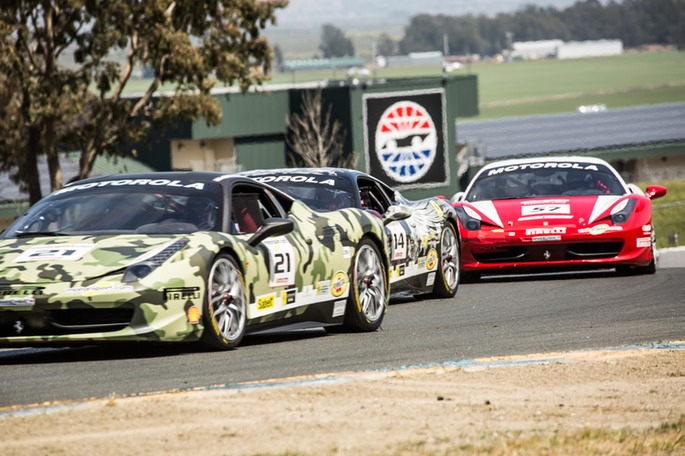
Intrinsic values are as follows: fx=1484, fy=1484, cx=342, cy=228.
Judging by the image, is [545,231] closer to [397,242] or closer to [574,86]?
[397,242]

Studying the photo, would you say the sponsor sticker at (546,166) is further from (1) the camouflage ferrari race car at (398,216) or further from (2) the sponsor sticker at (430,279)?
(2) the sponsor sticker at (430,279)

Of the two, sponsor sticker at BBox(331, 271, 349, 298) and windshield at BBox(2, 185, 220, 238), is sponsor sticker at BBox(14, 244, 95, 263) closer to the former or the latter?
windshield at BBox(2, 185, 220, 238)

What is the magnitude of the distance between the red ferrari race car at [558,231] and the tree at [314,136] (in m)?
43.5

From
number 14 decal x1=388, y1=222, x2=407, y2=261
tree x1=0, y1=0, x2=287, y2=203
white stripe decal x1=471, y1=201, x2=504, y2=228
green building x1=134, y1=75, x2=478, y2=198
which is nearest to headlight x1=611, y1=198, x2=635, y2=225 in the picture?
white stripe decal x1=471, y1=201, x2=504, y2=228

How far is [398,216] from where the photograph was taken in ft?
40.6

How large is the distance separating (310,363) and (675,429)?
289 centimetres

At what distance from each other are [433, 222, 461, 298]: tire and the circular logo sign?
A: 158 feet

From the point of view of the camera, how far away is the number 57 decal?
9.99m

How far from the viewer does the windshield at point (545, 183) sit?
16.8 meters

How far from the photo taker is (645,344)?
9.56 m

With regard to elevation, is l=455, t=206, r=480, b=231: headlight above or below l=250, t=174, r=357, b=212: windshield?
below

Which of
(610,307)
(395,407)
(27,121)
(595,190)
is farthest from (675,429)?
(27,121)

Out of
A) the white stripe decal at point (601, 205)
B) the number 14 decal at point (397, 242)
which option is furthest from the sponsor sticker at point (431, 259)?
the white stripe decal at point (601, 205)

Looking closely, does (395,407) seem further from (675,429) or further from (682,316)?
(682,316)
